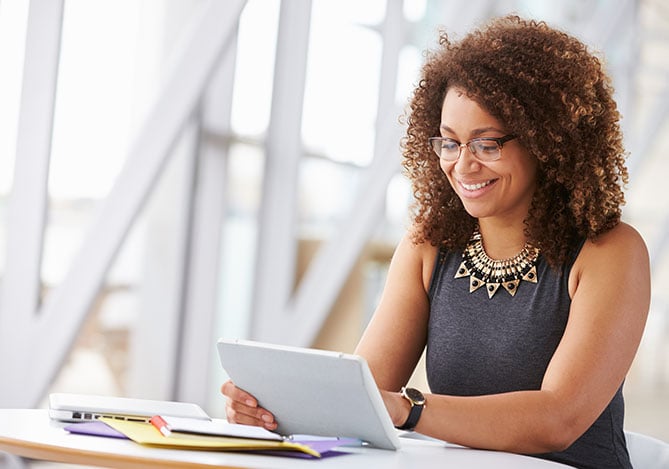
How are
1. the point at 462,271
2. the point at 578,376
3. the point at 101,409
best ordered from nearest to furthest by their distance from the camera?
the point at 101,409 → the point at 578,376 → the point at 462,271

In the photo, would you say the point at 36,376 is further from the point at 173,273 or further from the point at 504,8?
the point at 504,8

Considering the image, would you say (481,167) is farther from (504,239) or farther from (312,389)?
(312,389)

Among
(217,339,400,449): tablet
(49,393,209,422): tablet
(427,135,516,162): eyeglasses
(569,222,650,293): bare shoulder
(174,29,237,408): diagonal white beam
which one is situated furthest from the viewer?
(174,29,237,408): diagonal white beam

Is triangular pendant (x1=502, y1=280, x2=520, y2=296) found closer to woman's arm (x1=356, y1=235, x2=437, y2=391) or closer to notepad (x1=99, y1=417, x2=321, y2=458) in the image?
woman's arm (x1=356, y1=235, x2=437, y2=391)

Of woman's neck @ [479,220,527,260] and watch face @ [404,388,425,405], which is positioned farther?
woman's neck @ [479,220,527,260]

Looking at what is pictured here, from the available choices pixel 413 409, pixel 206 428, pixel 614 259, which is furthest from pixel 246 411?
pixel 614 259

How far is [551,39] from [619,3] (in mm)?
4907

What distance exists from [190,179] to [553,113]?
2.45m

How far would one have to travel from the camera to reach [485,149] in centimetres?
201

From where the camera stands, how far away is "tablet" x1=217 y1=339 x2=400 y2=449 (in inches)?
59.2

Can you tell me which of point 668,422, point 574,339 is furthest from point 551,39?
point 668,422

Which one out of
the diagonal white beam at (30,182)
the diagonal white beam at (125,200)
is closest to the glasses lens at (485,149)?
the diagonal white beam at (125,200)

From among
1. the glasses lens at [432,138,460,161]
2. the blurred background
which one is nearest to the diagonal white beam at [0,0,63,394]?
the blurred background

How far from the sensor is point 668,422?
24.6ft
